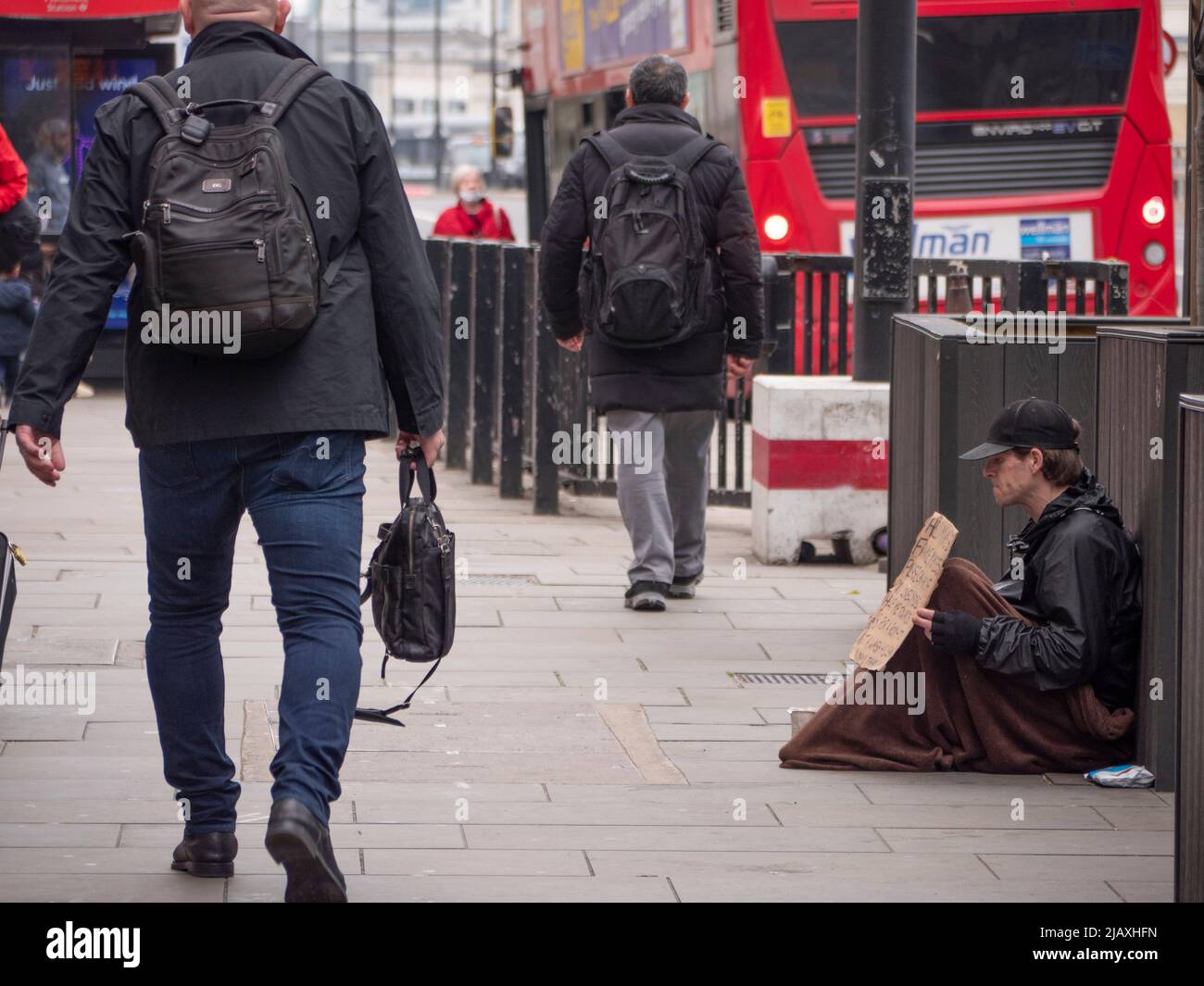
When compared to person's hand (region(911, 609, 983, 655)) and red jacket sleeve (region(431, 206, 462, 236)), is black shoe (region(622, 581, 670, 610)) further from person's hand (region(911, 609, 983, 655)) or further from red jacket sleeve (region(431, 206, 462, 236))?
red jacket sleeve (region(431, 206, 462, 236))

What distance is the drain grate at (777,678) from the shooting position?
21.2 feet

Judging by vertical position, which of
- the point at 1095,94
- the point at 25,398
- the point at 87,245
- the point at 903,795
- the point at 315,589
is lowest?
the point at 903,795

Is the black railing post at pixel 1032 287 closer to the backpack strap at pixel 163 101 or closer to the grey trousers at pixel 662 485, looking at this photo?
the grey trousers at pixel 662 485

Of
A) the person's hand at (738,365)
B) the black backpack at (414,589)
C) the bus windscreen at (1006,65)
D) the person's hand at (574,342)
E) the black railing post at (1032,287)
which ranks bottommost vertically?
the black backpack at (414,589)

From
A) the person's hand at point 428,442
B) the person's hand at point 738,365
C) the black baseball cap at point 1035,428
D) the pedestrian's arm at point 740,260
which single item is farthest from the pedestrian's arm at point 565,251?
the person's hand at point 428,442

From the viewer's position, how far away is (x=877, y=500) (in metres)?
8.73

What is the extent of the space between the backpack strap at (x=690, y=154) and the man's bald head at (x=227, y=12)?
11.4ft

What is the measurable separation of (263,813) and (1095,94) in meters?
11.2

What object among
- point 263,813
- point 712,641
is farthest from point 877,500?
point 263,813

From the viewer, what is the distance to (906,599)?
5.16 meters

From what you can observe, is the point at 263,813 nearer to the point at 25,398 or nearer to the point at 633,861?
the point at 633,861

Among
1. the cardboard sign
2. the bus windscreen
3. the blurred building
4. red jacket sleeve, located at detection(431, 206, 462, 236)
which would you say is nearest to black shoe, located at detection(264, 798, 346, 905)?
the cardboard sign

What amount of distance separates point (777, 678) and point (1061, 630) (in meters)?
1.52

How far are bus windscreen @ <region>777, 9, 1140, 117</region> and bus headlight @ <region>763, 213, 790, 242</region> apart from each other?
71 centimetres
